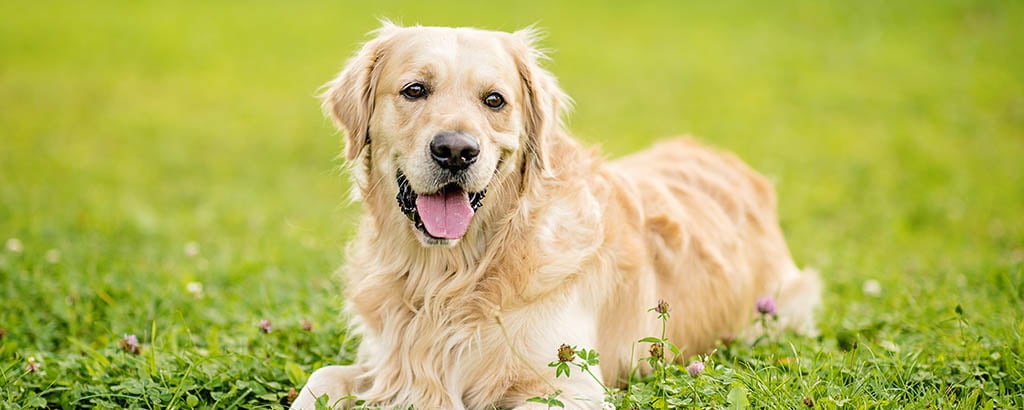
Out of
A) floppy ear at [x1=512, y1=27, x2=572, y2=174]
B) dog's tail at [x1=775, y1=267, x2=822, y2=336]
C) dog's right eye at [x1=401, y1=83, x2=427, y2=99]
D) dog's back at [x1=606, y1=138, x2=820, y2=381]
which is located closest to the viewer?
dog's right eye at [x1=401, y1=83, x2=427, y2=99]

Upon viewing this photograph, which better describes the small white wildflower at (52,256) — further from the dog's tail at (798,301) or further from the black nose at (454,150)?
the dog's tail at (798,301)

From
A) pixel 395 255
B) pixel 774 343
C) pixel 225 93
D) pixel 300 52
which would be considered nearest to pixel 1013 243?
pixel 774 343

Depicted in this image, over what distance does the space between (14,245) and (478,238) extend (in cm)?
371

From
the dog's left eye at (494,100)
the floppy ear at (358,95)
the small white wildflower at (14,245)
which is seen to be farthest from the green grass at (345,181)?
the dog's left eye at (494,100)

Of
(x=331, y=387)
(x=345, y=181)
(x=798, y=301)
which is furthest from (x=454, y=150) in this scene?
(x=345, y=181)

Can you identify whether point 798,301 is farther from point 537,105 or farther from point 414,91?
point 414,91

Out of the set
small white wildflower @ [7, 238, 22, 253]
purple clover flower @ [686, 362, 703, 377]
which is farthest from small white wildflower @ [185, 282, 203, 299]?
purple clover flower @ [686, 362, 703, 377]

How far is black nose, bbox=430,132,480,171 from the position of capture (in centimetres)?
339

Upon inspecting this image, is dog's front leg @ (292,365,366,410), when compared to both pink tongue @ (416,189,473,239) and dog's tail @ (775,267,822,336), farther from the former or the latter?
dog's tail @ (775,267,822,336)

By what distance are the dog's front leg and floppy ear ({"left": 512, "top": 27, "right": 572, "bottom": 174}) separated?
120 cm

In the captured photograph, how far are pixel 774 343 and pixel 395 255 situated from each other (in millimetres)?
1865

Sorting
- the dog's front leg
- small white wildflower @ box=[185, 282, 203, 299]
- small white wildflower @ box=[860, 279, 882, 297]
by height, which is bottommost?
small white wildflower @ box=[185, 282, 203, 299]

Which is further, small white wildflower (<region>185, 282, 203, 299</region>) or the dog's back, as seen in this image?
small white wildflower (<region>185, 282, 203, 299</region>)

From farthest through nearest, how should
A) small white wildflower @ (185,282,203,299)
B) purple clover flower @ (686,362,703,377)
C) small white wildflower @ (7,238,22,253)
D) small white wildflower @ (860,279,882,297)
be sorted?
1. small white wildflower @ (7,238,22,253)
2. small white wildflower @ (860,279,882,297)
3. small white wildflower @ (185,282,203,299)
4. purple clover flower @ (686,362,703,377)
